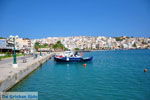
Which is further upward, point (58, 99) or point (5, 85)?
point (5, 85)

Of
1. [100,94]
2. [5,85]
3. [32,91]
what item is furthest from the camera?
[32,91]

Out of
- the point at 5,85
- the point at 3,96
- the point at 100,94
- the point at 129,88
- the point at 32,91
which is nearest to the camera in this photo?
the point at 3,96

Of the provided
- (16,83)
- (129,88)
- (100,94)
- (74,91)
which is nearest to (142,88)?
(129,88)

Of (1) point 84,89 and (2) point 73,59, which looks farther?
(2) point 73,59

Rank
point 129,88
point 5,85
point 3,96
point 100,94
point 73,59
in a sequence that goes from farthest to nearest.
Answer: point 73,59, point 129,88, point 100,94, point 5,85, point 3,96

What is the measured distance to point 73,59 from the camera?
46406mm

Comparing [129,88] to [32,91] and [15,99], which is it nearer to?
[32,91]

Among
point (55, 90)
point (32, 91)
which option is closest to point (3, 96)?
point (32, 91)

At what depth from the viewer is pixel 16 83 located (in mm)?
18594

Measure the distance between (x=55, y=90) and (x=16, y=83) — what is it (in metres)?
4.17

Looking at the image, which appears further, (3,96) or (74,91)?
(74,91)

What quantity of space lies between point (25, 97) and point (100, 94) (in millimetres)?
5941

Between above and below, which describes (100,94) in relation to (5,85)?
below

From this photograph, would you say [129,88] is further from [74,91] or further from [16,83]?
[16,83]
